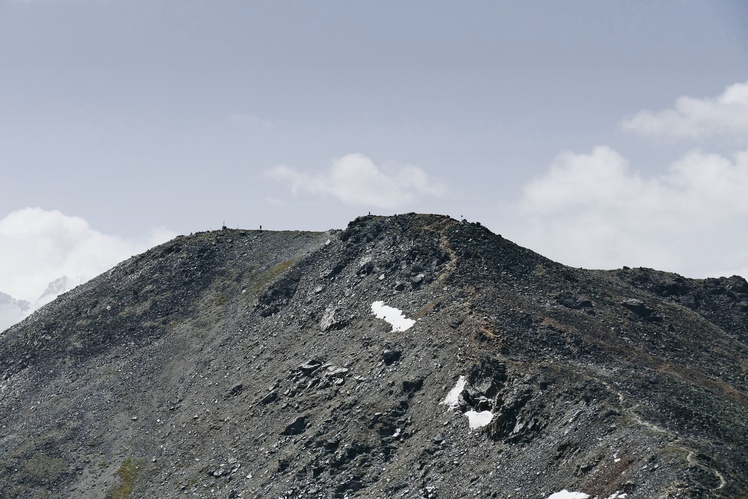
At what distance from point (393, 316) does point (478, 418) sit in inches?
1037

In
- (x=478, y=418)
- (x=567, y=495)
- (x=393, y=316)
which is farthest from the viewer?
(x=393, y=316)

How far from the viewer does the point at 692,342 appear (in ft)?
365

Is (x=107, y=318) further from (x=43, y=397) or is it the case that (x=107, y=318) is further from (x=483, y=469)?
(x=483, y=469)

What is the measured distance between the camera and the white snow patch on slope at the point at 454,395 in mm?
84000

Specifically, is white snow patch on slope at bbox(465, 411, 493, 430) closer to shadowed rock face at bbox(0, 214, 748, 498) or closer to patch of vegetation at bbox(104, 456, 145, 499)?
shadowed rock face at bbox(0, 214, 748, 498)

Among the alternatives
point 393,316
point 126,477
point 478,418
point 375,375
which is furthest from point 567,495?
point 126,477

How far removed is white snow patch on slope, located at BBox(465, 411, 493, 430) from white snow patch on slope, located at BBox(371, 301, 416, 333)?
20.5 metres

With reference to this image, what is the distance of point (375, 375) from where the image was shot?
95.3 m

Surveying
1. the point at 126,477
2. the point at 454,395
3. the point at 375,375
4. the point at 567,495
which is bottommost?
the point at 567,495

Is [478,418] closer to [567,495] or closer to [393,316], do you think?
[567,495]

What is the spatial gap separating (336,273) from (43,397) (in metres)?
37.6

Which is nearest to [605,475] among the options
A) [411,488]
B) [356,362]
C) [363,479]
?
[411,488]

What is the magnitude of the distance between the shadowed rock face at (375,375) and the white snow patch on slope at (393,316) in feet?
1.59

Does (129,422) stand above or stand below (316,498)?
above
